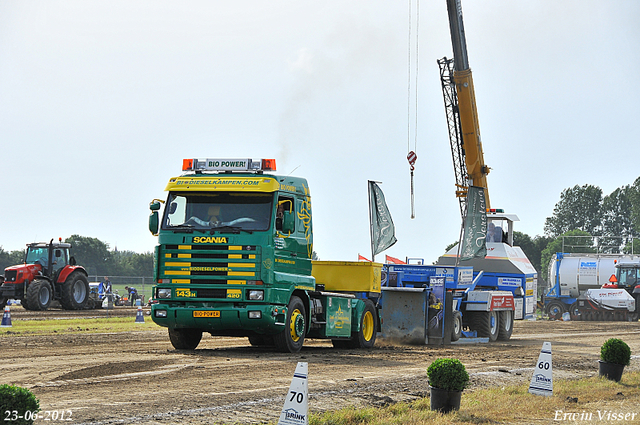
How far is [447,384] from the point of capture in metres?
8.62

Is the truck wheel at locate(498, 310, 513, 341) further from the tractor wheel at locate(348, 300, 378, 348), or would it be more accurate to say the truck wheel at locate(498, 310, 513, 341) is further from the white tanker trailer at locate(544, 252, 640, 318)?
the white tanker trailer at locate(544, 252, 640, 318)

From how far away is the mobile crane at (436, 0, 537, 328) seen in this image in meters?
23.0

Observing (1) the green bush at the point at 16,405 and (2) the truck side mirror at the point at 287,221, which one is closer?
(1) the green bush at the point at 16,405

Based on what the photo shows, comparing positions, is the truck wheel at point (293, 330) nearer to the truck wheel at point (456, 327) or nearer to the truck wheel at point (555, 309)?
the truck wheel at point (456, 327)

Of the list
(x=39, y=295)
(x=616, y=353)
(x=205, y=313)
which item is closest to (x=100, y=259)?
(x=39, y=295)

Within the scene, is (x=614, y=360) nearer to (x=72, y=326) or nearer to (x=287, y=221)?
(x=287, y=221)

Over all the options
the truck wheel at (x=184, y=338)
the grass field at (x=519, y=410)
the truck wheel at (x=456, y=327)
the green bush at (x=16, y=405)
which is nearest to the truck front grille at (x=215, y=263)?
the truck wheel at (x=184, y=338)

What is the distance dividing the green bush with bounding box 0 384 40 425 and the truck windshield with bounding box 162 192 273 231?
26.4 ft

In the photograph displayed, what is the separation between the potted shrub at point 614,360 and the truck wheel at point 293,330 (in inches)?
210

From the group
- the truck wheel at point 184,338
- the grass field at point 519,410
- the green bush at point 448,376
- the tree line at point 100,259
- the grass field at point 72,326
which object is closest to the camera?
the grass field at point 519,410

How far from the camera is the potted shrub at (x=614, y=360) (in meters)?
12.1

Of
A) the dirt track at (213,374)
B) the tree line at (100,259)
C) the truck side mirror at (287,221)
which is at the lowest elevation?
the dirt track at (213,374)

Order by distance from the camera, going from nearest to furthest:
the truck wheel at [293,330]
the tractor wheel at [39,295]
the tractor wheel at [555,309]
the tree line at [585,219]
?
1. the truck wheel at [293,330]
2. the tractor wheel at [39,295]
3. the tractor wheel at [555,309]
4. the tree line at [585,219]

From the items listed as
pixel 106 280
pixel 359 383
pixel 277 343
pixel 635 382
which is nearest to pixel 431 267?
Answer: pixel 277 343
